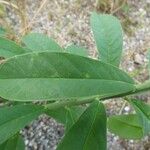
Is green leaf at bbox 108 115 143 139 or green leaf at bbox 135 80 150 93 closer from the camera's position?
green leaf at bbox 135 80 150 93

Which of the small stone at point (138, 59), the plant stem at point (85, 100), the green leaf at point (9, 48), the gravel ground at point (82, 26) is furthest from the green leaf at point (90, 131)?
the small stone at point (138, 59)

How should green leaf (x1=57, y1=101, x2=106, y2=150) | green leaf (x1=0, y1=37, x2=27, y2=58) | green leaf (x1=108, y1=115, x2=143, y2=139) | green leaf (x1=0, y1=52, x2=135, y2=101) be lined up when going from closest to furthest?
green leaf (x1=0, y1=52, x2=135, y2=101), green leaf (x1=57, y1=101, x2=106, y2=150), green leaf (x1=0, y1=37, x2=27, y2=58), green leaf (x1=108, y1=115, x2=143, y2=139)

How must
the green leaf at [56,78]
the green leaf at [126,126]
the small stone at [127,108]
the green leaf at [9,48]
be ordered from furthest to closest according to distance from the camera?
the small stone at [127,108] < the green leaf at [126,126] < the green leaf at [9,48] < the green leaf at [56,78]

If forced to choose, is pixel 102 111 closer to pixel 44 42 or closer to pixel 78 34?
pixel 44 42

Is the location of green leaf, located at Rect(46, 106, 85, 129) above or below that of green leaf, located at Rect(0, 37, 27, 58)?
below

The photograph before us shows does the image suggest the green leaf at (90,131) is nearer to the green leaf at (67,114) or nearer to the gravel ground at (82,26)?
the green leaf at (67,114)

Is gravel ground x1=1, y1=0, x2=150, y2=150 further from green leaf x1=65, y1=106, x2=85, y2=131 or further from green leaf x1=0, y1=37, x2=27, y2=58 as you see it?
green leaf x1=0, y1=37, x2=27, y2=58

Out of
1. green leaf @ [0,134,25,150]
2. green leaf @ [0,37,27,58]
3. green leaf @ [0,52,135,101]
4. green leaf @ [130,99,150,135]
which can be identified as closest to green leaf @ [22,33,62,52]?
green leaf @ [0,37,27,58]
